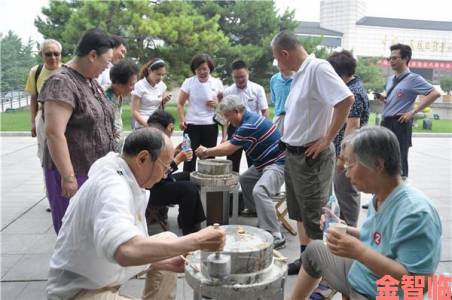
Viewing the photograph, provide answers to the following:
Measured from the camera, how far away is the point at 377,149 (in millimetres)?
1771

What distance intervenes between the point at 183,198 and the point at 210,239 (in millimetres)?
1966

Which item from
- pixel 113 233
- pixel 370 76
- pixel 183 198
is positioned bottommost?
pixel 183 198

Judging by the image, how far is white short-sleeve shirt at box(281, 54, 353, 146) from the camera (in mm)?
2760

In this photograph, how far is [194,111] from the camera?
5160 mm

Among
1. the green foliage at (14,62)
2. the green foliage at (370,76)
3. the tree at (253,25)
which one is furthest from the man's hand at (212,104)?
the green foliage at (370,76)

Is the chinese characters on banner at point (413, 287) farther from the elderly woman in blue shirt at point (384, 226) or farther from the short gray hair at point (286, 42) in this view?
the short gray hair at point (286, 42)

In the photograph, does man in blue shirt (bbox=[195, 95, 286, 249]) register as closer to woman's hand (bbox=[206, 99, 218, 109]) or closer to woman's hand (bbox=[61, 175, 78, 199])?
woman's hand (bbox=[206, 99, 218, 109])

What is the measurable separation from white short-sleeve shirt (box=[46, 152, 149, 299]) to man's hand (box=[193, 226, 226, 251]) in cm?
22

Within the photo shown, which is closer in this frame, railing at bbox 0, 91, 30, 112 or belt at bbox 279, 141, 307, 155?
belt at bbox 279, 141, 307, 155

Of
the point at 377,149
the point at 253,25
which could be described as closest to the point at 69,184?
the point at 377,149

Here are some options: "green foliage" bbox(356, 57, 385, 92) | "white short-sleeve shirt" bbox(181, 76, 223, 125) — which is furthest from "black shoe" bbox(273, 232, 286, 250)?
"green foliage" bbox(356, 57, 385, 92)

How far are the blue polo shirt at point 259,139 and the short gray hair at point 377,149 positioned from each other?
1997 mm

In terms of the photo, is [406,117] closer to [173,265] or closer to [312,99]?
[312,99]

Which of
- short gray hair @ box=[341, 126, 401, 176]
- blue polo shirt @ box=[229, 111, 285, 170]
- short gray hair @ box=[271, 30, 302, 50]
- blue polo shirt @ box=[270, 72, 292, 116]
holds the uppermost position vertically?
short gray hair @ box=[271, 30, 302, 50]
